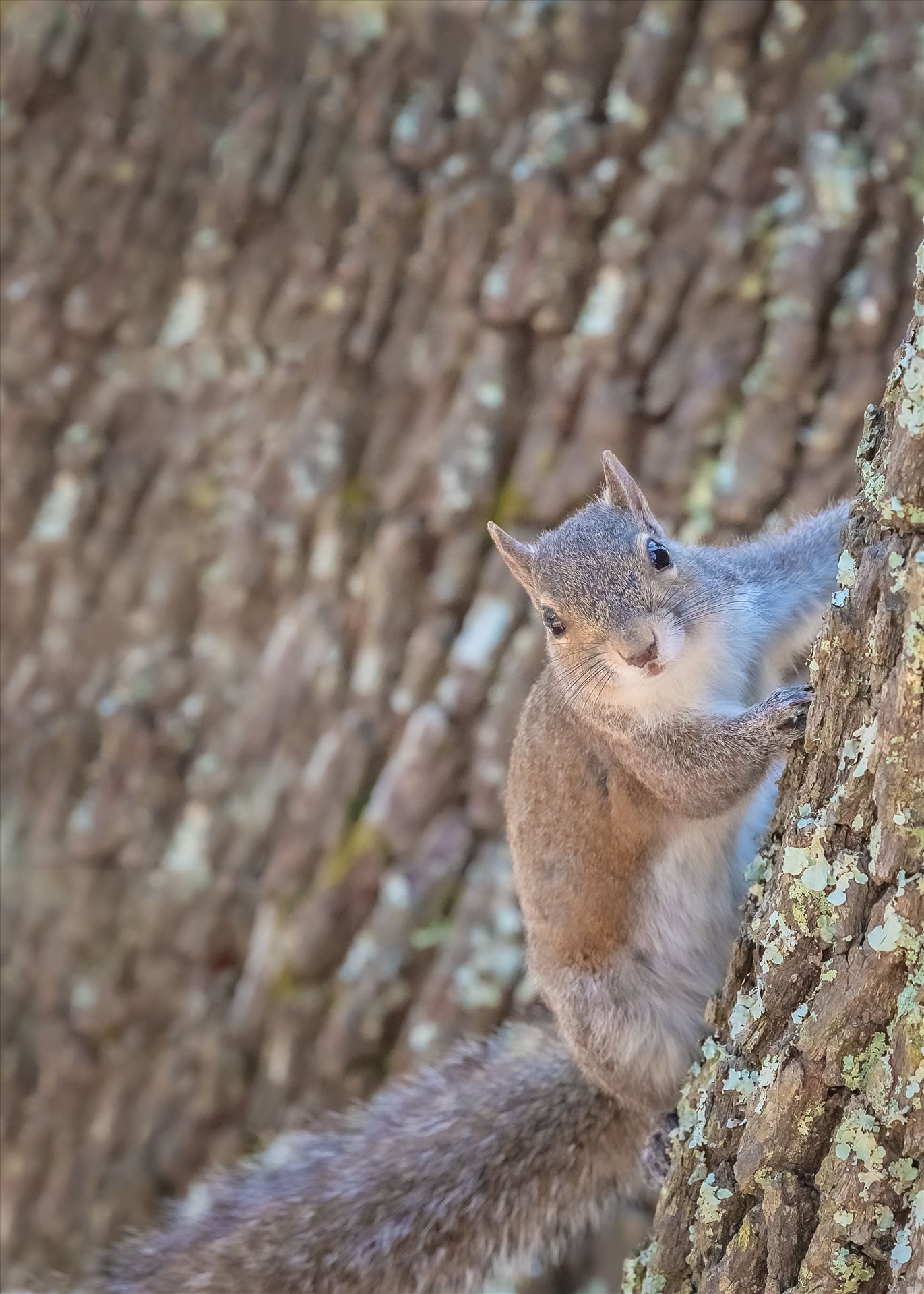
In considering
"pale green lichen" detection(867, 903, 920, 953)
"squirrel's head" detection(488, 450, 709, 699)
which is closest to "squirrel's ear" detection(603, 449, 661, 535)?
"squirrel's head" detection(488, 450, 709, 699)

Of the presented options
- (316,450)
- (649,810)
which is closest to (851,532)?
(649,810)

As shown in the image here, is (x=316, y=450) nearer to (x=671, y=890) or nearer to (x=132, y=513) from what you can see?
(x=132, y=513)

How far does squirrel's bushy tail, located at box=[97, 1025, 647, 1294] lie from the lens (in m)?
1.66

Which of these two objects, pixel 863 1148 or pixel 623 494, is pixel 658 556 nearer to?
pixel 623 494

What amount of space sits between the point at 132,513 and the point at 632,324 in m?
0.91

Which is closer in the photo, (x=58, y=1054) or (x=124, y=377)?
(x=58, y=1054)

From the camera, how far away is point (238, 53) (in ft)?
6.96

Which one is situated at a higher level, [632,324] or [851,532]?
[632,324]

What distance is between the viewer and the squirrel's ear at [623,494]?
59.4 inches

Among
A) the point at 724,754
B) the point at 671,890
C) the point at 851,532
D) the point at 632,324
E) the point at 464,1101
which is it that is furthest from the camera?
the point at 632,324

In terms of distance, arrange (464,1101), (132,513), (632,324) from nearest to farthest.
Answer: (464,1101) → (632,324) → (132,513)

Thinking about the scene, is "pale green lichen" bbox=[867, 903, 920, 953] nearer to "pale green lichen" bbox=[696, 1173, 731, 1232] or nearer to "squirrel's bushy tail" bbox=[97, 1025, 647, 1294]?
"pale green lichen" bbox=[696, 1173, 731, 1232]

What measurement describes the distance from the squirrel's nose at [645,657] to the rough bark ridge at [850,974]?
347 millimetres

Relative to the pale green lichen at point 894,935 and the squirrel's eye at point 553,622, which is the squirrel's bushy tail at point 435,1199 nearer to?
the squirrel's eye at point 553,622
